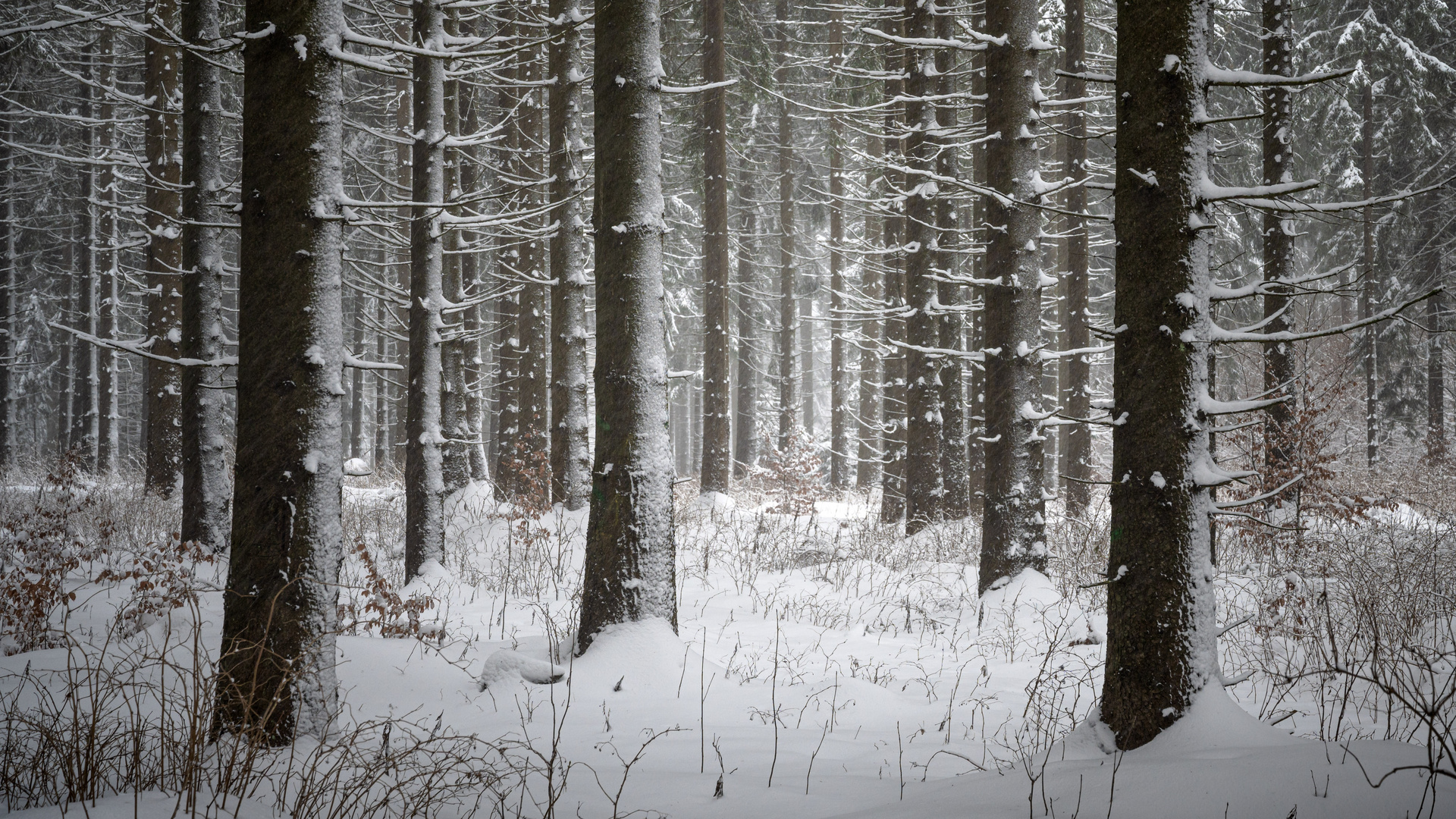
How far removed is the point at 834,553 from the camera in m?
8.69

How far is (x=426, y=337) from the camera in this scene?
25.8ft

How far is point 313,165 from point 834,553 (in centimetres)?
670

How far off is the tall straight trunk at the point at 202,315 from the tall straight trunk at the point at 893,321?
7937 millimetres

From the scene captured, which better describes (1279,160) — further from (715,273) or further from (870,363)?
(870,363)

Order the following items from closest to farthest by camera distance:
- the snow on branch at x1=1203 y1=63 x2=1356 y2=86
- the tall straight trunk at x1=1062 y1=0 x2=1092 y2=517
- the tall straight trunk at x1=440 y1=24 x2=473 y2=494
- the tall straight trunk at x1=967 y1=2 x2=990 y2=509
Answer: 1. the snow on branch at x1=1203 y1=63 x2=1356 y2=86
2. the tall straight trunk at x1=440 y1=24 x2=473 y2=494
3. the tall straight trunk at x1=967 y1=2 x2=990 y2=509
4. the tall straight trunk at x1=1062 y1=0 x2=1092 y2=517

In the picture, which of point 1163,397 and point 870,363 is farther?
point 870,363

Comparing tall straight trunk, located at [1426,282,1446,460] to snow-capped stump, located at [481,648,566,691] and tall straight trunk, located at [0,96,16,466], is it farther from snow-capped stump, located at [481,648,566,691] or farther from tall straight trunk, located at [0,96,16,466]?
tall straight trunk, located at [0,96,16,466]

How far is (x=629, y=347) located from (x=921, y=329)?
20.5 feet

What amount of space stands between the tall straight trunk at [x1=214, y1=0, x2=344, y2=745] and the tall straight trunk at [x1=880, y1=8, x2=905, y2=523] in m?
6.59

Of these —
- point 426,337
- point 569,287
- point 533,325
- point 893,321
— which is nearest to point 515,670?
point 426,337

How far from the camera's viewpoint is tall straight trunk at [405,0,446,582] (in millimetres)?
7762

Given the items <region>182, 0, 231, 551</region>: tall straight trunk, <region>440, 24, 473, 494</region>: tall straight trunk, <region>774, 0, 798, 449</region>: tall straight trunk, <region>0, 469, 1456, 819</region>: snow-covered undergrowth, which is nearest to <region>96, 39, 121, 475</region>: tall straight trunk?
<region>440, 24, 473, 494</region>: tall straight trunk

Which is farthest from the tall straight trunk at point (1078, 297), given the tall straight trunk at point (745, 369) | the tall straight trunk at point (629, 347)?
the tall straight trunk at point (629, 347)

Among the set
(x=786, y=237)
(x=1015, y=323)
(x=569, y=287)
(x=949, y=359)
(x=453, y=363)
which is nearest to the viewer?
(x=1015, y=323)
